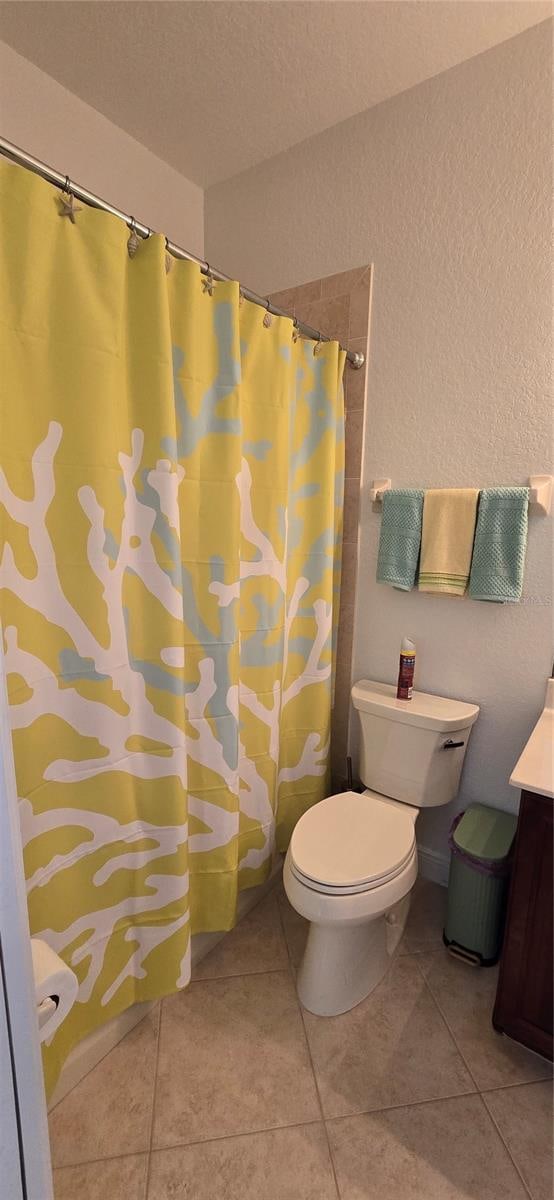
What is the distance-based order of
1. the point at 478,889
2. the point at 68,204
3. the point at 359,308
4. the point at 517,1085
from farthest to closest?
the point at 359,308 < the point at 478,889 < the point at 517,1085 < the point at 68,204

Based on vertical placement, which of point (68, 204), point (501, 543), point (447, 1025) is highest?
point (68, 204)

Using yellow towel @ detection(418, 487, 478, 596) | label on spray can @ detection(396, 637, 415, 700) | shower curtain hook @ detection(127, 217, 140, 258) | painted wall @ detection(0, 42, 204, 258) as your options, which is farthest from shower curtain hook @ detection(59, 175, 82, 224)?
label on spray can @ detection(396, 637, 415, 700)

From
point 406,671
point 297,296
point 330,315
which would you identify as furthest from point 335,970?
point 297,296

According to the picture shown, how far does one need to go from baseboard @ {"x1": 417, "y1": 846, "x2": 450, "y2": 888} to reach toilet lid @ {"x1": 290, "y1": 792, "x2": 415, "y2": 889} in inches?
15.8

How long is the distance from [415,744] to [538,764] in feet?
1.57

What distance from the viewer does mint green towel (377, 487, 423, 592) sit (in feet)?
5.31

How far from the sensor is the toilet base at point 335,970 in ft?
4.38

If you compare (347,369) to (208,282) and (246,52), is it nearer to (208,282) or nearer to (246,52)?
(208,282)

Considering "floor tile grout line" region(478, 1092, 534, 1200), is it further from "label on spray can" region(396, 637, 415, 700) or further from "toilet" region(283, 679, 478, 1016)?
"label on spray can" region(396, 637, 415, 700)

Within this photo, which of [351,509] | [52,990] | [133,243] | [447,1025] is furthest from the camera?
[351,509]

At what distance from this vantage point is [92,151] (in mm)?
1579

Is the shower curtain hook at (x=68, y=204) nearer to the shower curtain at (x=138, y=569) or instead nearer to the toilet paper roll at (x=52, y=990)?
the shower curtain at (x=138, y=569)

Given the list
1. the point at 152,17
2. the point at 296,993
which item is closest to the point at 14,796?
the point at 296,993

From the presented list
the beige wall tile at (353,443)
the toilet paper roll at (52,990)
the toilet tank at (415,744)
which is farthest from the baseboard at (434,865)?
the toilet paper roll at (52,990)
